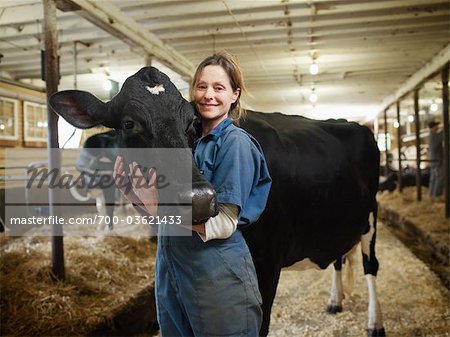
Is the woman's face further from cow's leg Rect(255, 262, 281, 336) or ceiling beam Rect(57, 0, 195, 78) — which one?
ceiling beam Rect(57, 0, 195, 78)

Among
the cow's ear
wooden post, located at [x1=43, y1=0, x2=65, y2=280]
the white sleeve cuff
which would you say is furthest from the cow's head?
wooden post, located at [x1=43, y1=0, x2=65, y2=280]

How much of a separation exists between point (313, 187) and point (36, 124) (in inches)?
165

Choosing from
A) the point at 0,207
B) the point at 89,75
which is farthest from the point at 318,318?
the point at 89,75

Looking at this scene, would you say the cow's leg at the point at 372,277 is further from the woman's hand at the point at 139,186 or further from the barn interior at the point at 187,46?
the woman's hand at the point at 139,186

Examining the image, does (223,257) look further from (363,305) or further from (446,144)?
(446,144)

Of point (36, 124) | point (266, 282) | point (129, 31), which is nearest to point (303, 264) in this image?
point (266, 282)

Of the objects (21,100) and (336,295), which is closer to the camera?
(336,295)

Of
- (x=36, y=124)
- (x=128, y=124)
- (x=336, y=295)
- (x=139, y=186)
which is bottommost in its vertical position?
(x=336, y=295)

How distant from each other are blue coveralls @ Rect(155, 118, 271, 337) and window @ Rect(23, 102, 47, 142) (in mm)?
4313

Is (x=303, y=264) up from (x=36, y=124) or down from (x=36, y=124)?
down

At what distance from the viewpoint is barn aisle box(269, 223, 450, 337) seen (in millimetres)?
3439

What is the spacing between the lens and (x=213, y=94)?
1611 millimetres

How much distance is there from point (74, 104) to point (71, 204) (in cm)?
403

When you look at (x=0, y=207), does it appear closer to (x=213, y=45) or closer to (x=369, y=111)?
(x=213, y=45)
